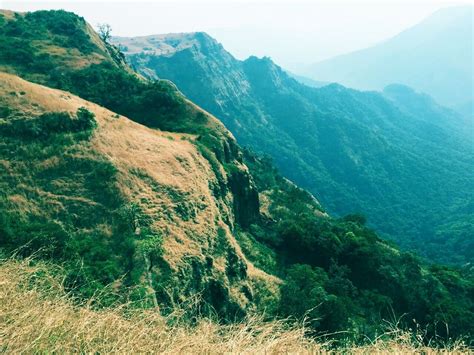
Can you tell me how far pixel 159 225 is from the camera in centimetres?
4175

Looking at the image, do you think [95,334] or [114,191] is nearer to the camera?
[95,334]

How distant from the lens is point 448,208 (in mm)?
197375

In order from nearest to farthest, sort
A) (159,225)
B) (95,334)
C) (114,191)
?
(95,334) < (159,225) < (114,191)

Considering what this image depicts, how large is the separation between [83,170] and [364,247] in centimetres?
5717

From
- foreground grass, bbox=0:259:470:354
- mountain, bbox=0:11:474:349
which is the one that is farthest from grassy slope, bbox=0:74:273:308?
foreground grass, bbox=0:259:470:354

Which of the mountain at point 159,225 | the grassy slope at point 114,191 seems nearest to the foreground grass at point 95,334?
the mountain at point 159,225

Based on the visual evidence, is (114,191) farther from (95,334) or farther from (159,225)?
(95,334)

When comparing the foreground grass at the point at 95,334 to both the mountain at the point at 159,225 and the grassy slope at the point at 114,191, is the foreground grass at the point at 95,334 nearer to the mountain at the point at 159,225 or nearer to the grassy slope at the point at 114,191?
the mountain at the point at 159,225

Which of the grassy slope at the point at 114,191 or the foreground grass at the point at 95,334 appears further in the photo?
the grassy slope at the point at 114,191

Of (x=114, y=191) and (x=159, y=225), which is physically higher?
(x=114, y=191)

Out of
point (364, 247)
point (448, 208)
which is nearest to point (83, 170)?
point (364, 247)

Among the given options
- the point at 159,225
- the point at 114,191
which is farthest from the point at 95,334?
the point at 114,191

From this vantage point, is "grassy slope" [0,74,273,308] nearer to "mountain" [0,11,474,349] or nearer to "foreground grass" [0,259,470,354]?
"mountain" [0,11,474,349]

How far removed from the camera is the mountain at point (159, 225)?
106 ft
